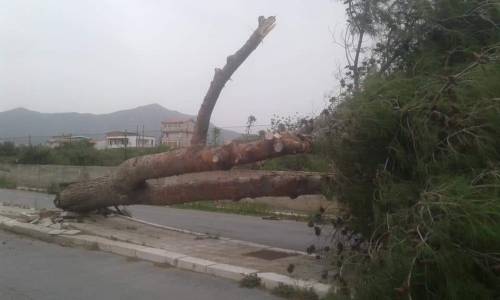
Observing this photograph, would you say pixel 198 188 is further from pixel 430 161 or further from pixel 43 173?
pixel 43 173

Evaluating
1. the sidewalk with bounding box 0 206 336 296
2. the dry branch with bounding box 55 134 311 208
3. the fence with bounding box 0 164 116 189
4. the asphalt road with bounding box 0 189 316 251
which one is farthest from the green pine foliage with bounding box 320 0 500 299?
the fence with bounding box 0 164 116 189

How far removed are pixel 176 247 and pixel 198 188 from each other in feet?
3.42

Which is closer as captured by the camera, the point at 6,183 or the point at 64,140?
the point at 6,183

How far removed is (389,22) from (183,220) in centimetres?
808

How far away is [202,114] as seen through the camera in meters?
8.70

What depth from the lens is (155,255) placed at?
823 cm

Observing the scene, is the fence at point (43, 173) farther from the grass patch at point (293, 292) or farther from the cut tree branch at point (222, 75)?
the grass patch at point (293, 292)

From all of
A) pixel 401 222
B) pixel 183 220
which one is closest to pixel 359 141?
pixel 401 222

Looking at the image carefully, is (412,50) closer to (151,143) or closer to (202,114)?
(202,114)

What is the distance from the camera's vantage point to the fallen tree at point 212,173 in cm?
777

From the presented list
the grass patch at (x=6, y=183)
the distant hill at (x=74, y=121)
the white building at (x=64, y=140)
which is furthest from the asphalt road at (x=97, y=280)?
the distant hill at (x=74, y=121)

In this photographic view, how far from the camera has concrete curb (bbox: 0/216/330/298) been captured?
21.5 feet

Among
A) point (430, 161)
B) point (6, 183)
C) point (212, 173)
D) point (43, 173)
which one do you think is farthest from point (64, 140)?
point (430, 161)

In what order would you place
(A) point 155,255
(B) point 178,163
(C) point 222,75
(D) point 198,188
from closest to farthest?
(A) point 155,255 → (C) point 222,75 → (B) point 178,163 → (D) point 198,188
